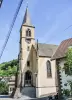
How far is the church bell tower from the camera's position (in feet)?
138

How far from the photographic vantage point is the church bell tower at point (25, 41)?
138 ft

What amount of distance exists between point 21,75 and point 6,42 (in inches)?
1322

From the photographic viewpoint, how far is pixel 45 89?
39.0 metres

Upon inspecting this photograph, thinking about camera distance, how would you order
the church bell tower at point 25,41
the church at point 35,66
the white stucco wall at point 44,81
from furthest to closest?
the church bell tower at point 25,41
the church at point 35,66
the white stucco wall at point 44,81

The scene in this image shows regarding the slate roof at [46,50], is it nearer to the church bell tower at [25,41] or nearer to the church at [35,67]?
the church at [35,67]

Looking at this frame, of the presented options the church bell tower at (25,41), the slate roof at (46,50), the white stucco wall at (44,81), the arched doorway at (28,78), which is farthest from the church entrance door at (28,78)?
the slate roof at (46,50)

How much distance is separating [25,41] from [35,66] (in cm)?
709

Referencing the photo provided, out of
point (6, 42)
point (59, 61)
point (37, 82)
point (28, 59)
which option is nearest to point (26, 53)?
point (28, 59)

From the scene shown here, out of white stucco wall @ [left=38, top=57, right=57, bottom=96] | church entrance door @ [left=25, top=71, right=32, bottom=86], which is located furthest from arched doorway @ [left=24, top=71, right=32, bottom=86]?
white stucco wall @ [left=38, top=57, right=57, bottom=96]

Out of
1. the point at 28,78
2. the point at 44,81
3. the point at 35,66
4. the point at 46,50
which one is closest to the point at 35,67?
the point at 35,66

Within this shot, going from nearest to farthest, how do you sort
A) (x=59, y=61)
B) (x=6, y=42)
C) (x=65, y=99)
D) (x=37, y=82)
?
1. (x=6, y=42)
2. (x=65, y=99)
3. (x=59, y=61)
4. (x=37, y=82)

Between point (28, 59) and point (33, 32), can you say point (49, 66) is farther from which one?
point (33, 32)

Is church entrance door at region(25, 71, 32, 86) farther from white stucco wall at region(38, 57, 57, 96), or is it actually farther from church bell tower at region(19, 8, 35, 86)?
white stucco wall at region(38, 57, 57, 96)

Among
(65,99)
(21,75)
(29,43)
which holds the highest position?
(29,43)
